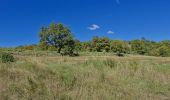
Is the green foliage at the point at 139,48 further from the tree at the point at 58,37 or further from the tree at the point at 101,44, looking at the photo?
the tree at the point at 58,37

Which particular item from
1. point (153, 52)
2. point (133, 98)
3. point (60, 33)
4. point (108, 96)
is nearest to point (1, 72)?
point (108, 96)

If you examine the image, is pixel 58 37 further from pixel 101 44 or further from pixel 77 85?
pixel 77 85

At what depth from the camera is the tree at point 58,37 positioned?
7031 cm

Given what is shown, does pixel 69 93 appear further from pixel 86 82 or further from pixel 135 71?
pixel 135 71

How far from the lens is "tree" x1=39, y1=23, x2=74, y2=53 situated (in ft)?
231

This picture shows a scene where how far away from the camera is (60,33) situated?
71250mm

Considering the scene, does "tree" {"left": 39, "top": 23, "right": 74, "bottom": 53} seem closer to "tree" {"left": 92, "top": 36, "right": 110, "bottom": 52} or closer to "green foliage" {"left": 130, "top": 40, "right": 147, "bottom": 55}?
"tree" {"left": 92, "top": 36, "right": 110, "bottom": 52}

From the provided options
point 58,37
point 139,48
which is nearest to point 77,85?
point 58,37

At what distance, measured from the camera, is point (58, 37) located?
71125mm

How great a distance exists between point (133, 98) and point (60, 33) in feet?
220

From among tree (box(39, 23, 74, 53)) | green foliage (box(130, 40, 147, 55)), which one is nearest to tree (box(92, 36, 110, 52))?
green foliage (box(130, 40, 147, 55))

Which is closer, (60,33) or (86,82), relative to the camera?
(86,82)

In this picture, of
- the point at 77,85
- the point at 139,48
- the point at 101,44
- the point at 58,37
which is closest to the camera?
the point at 77,85

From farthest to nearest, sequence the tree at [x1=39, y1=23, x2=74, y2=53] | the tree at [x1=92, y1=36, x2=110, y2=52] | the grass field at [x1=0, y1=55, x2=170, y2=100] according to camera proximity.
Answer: the tree at [x1=92, y1=36, x2=110, y2=52], the tree at [x1=39, y1=23, x2=74, y2=53], the grass field at [x1=0, y1=55, x2=170, y2=100]
